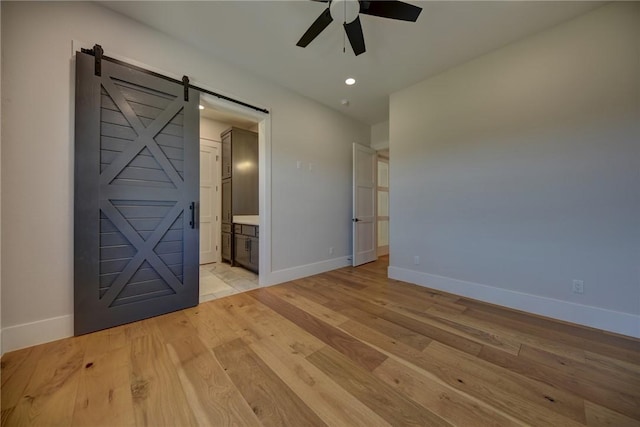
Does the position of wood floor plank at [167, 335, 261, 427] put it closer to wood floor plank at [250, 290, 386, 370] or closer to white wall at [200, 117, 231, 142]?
wood floor plank at [250, 290, 386, 370]

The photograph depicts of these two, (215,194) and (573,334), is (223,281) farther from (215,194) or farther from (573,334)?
(573,334)

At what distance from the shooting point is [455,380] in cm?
140

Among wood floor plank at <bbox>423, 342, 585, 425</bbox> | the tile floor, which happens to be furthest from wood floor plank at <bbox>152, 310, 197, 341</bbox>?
wood floor plank at <bbox>423, 342, 585, 425</bbox>

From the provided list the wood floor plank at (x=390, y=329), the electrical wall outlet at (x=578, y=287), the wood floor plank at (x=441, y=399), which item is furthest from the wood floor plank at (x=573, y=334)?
the wood floor plank at (x=441, y=399)

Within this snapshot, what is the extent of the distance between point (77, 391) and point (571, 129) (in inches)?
170

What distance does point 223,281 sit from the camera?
3.32 m

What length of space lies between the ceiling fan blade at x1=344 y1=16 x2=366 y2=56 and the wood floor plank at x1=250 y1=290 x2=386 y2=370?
2.55m

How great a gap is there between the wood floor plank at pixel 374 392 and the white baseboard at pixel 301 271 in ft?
5.32

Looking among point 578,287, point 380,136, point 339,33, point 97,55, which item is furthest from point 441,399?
point 380,136

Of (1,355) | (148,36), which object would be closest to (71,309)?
(1,355)

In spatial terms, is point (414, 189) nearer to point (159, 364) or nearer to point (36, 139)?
point (159, 364)

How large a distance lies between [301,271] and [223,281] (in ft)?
3.79

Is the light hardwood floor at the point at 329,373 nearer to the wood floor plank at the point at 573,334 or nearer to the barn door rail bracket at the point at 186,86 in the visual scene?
the wood floor plank at the point at 573,334

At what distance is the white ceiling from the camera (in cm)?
202
